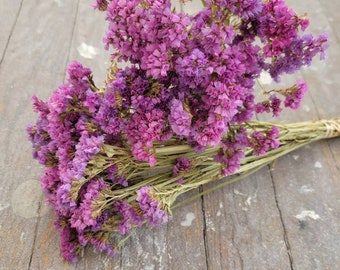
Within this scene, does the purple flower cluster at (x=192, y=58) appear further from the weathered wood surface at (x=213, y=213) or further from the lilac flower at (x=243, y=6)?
the weathered wood surface at (x=213, y=213)

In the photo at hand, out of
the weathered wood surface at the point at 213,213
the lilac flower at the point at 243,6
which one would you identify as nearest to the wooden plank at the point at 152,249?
the weathered wood surface at the point at 213,213

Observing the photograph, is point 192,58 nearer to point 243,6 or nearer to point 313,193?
point 243,6

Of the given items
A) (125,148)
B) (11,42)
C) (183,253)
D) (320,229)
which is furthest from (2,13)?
(320,229)

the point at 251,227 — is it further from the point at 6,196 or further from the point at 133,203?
the point at 6,196

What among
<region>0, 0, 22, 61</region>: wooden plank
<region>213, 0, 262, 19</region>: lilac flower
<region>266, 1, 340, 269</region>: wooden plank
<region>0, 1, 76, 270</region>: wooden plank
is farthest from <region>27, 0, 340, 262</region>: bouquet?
<region>0, 0, 22, 61</region>: wooden plank

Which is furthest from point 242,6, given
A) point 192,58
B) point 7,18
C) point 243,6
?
point 7,18

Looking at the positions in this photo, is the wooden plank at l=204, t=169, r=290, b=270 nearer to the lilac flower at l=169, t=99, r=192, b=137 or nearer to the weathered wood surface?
the weathered wood surface
